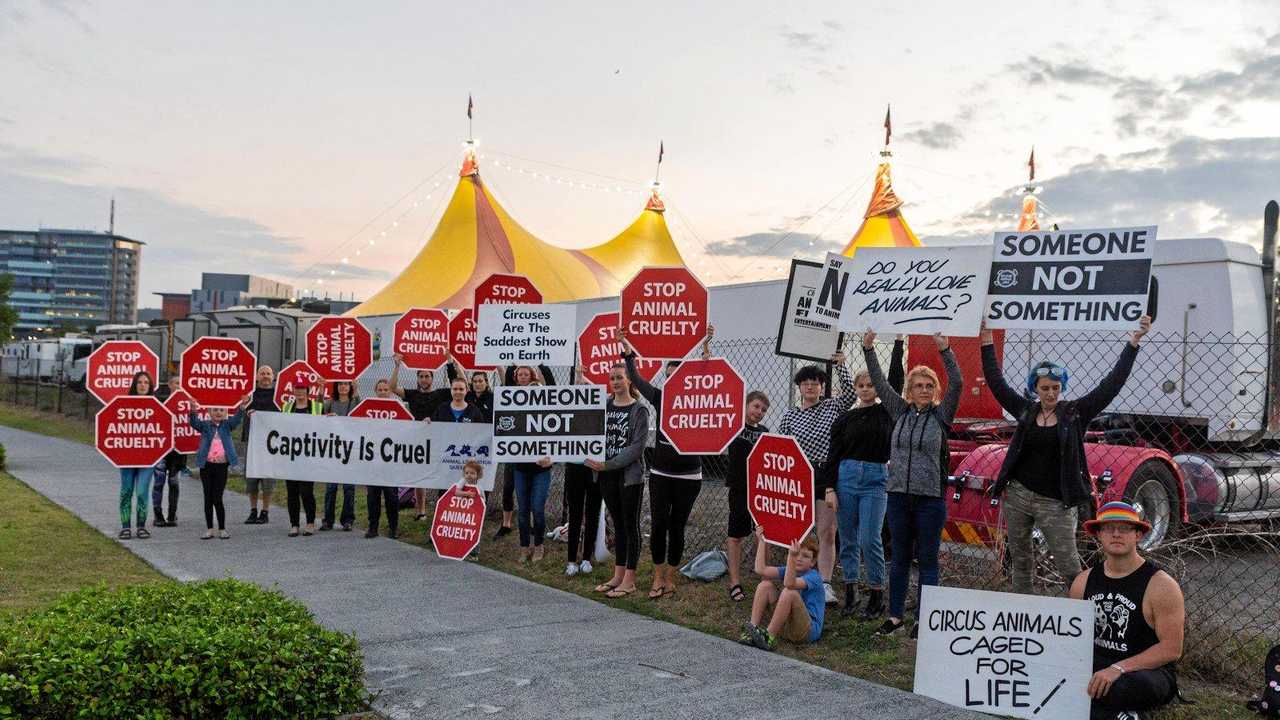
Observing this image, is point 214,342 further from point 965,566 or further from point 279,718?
point 965,566

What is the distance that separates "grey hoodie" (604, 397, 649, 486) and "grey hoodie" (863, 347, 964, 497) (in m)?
2.28

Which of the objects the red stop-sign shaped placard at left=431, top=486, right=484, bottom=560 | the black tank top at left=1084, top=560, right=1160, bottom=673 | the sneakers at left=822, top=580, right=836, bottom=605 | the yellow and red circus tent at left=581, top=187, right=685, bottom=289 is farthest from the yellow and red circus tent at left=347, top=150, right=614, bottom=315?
the black tank top at left=1084, top=560, right=1160, bottom=673

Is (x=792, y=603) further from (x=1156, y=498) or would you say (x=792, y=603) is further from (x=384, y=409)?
(x=384, y=409)

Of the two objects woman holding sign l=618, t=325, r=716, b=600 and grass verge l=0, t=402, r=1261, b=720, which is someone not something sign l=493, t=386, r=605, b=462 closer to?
woman holding sign l=618, t=325, r=716, b=600

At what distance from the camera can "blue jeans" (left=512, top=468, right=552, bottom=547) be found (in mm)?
9570

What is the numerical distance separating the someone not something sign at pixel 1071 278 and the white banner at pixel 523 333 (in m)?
4.93

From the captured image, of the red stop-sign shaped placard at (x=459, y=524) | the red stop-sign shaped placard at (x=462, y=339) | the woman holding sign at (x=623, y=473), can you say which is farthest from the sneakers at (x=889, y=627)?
the red stop-sign shaped placard at (x=462, y=339)

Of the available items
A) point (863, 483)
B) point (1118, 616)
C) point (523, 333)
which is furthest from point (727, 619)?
point (523, 333)

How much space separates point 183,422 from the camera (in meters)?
11.8

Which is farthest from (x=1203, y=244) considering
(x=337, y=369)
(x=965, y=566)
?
(x=337, y=369)

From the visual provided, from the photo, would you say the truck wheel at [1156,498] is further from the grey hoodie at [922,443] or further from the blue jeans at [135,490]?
the blue jeans at [135,490]

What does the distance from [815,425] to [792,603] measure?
1771 mm

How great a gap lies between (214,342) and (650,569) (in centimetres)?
575

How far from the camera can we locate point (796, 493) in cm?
677
